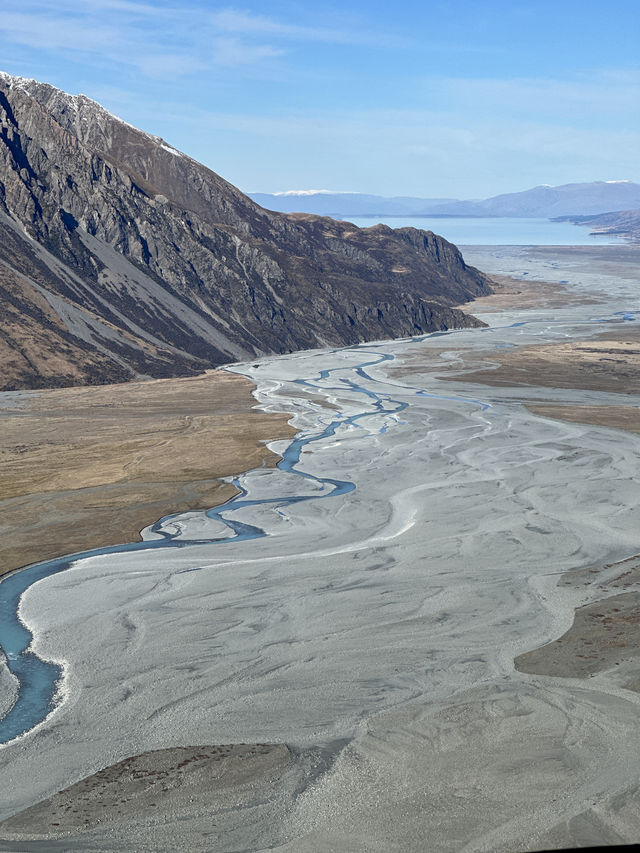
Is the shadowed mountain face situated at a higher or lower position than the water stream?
higher

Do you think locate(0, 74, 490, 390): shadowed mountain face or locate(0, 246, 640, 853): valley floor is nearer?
locate(0, 246, 640, 853): valley floor

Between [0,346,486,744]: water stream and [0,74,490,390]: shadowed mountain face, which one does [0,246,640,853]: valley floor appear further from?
[0,74,490,390]: shadowed mountain face

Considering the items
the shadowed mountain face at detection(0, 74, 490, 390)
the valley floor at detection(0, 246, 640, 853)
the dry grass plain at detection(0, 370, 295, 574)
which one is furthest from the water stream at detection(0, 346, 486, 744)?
the shadowed mountain face at detection(0, 74, 490, 390)

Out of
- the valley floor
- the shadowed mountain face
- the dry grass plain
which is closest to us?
the valley floor

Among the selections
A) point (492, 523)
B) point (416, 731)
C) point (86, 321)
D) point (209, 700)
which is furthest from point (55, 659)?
point (86, 321)

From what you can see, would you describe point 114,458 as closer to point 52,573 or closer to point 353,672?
point 52,573

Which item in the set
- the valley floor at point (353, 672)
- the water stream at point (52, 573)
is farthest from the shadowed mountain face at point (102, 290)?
the valley floor at point (353, 672)
